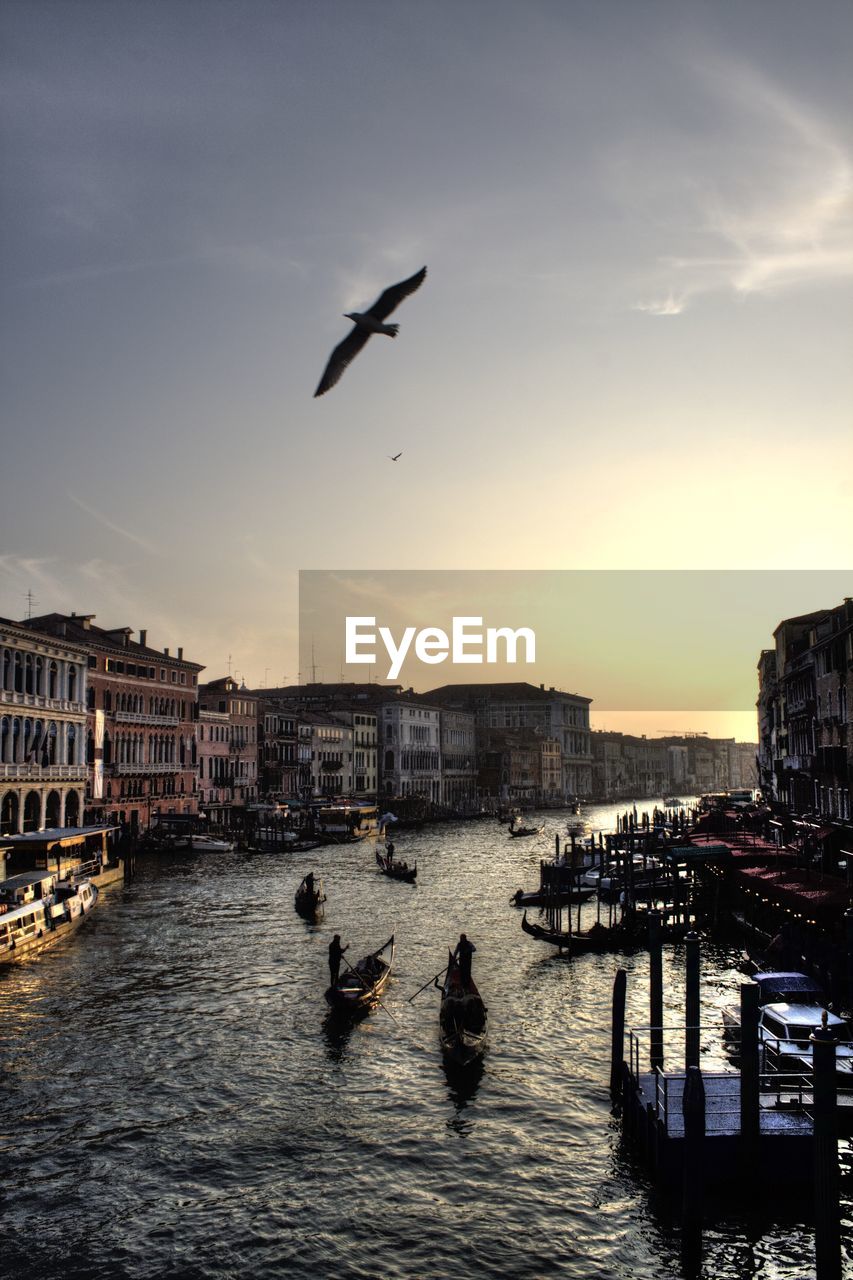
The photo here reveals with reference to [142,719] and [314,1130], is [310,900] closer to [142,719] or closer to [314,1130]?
[314,1130]

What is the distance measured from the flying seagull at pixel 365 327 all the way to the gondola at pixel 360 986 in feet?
46.5

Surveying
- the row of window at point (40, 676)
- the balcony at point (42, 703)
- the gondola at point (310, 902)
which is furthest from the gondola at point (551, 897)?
the row of window at point (40, 676)

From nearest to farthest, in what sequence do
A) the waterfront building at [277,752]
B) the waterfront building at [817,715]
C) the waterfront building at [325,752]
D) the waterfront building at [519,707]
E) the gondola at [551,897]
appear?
the gondola at [551,897]
the waterfront building at [817,715]
the waterfront building at [277,752]
the waterfront building at [325,752]
the waterfront building at [519,707]

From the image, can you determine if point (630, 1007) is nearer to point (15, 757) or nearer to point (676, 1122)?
point (676, 1122)

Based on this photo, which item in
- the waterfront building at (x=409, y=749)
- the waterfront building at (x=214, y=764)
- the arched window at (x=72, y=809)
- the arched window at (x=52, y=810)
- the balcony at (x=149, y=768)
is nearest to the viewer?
the arched window at (x=52, y=810)

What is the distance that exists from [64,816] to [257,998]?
3208cm

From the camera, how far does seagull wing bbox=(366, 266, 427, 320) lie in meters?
12.5

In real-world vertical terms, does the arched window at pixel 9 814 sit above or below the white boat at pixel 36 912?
above

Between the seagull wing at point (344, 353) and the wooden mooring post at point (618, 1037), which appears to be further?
the wooden mooring post at point (618, 1037)

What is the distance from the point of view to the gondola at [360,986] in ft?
72.2

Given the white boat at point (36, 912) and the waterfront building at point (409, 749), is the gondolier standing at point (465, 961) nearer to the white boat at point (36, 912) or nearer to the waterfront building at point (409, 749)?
the white boat at point (36, 912)

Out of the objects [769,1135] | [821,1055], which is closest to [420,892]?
[769,1135]

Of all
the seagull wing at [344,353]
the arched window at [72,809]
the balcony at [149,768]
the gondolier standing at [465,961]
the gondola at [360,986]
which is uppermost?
the seagull wing at [344,353]

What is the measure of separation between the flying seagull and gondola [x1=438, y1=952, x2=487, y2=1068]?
40.2ft
